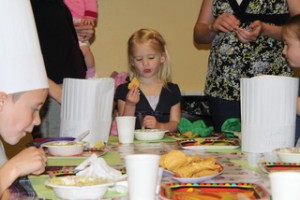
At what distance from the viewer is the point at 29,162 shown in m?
1.30

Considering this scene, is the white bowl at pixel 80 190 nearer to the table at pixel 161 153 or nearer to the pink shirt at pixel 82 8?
the table at pixel 161 153

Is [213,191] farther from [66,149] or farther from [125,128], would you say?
[125,128]

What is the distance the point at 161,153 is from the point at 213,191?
59cm

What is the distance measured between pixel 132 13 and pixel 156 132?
5.38ft

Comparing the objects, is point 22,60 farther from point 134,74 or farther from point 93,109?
point 134,74

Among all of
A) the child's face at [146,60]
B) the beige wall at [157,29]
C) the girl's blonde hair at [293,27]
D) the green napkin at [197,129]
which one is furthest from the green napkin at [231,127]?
the beige wall at [157,29]

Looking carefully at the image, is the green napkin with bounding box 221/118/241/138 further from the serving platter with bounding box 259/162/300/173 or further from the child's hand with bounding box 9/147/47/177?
the child's hand with bounding box 9/147/47/177

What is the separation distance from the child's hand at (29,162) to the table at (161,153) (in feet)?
0.09

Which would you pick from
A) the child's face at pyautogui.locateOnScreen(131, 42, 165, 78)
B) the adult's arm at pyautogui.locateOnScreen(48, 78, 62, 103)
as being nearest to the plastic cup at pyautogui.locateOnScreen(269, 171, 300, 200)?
the adult's arm at pyautogui.locateOnScreen(48, 78, 62, 103)

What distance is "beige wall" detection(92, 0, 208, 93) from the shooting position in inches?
139

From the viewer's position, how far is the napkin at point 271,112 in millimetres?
1655

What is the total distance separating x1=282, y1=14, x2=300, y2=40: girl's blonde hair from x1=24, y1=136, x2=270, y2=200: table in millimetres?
659

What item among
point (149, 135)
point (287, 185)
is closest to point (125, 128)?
point (149, 135)

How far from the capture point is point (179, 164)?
4.32ft
